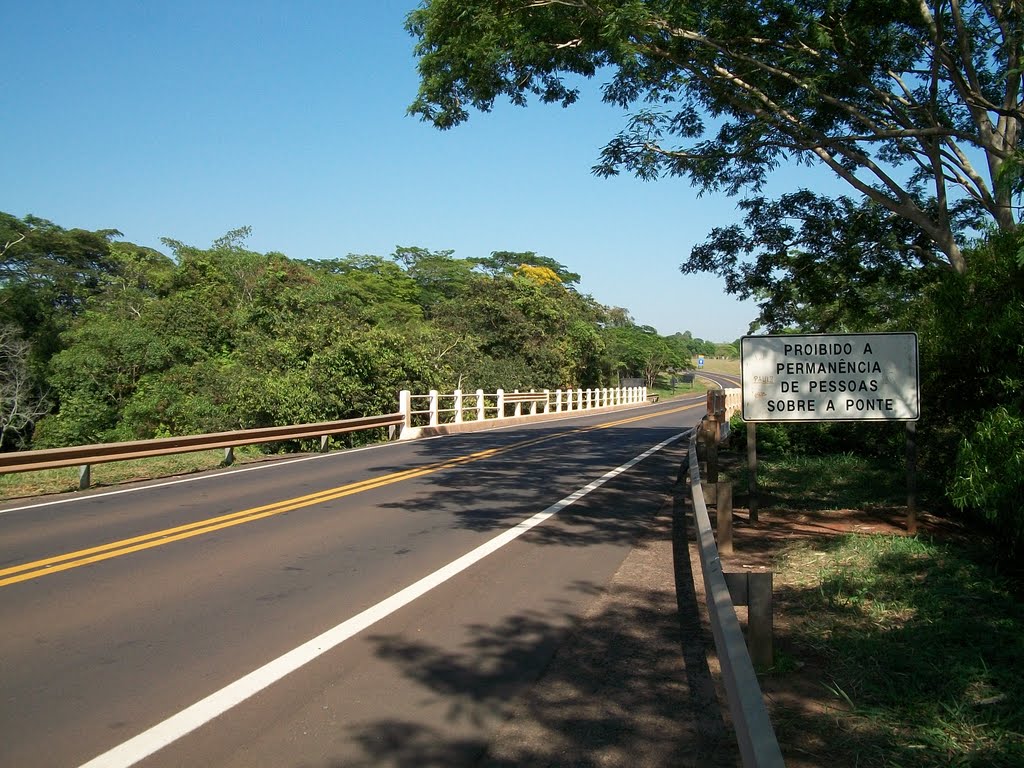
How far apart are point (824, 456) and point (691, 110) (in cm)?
660

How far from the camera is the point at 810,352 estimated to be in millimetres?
8969

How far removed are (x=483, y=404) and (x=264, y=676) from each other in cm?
2544

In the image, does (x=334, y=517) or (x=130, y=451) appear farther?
(x=130, y=451)

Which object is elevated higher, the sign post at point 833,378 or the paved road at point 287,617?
the sign post at point 833,378

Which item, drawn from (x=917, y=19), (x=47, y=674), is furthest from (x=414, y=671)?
(x=917, y=19)

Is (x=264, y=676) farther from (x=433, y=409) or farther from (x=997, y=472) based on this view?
(x=433, y=409)

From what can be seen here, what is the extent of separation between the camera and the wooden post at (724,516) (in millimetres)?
7660

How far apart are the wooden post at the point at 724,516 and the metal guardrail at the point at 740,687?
2348 millimetres

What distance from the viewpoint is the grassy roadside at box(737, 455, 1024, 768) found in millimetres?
3939

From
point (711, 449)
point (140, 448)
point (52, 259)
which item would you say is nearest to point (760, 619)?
point (711, 449)

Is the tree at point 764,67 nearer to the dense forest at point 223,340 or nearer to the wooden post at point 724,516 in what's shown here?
the wooden post at point 724,516

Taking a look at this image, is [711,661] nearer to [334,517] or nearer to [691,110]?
[334,517]

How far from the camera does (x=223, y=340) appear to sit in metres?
40.1

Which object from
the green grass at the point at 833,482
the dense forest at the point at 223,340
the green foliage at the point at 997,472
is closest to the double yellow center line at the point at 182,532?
the green grass at the point at 833,482
